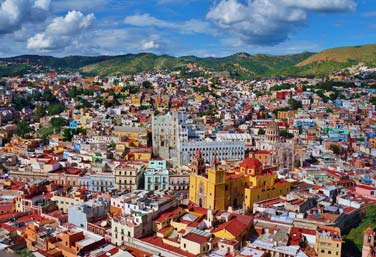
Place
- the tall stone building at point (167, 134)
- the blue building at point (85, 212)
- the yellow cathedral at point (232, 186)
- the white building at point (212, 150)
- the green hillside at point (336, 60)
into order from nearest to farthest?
1. the blue building at point (85, 212)
2. the yellow cathedral at point (232, 186)
3. the white building at point (212, 150)
4. the tall stone building at point (167, 134)
5. the green hillside at point (336, 60)

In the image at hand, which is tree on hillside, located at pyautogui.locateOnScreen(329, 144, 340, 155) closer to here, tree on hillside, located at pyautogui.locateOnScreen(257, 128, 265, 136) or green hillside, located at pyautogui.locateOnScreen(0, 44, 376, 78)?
tree on hillside, located at pyautogui.locateOnScreen(257, 128, 265, 136)

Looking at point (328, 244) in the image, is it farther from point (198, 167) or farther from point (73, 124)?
point (73, 124)

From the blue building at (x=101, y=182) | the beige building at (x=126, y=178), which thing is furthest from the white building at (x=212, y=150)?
the blue building at (x=101, y=182)

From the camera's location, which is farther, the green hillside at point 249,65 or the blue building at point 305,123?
the green hillside at point 249,65

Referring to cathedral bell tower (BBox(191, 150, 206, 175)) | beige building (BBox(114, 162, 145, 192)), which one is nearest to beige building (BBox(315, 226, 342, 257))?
cathedral bell tower (BBox(191, 150, 206, 175))

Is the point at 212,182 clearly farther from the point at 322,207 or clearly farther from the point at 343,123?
the point at 343,123

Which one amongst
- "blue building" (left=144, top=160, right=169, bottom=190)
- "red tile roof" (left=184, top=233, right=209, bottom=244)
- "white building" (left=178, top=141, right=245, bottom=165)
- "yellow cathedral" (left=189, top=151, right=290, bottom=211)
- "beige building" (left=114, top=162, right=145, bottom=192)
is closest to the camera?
"red tile roof" (left=184, top=233, right=209, bottom=244)

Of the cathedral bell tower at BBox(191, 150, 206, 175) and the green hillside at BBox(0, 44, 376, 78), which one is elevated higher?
the green hillside at BBox(0, 44, 376, 78)

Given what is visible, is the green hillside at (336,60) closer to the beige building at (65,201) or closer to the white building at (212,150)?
the white building at (212,150)

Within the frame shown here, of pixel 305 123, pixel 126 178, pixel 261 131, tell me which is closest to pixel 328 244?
pixel 126 178
